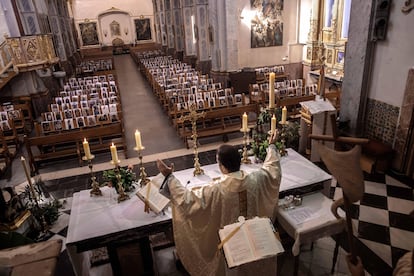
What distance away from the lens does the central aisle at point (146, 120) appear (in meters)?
8.84

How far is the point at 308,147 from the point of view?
713cm

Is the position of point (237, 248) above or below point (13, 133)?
above

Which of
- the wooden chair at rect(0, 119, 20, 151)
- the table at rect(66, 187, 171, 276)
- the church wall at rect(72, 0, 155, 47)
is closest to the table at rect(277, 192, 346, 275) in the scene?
the table at rect(66, 187, 171, 276)

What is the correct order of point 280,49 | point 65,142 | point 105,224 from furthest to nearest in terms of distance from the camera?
point 280,49 → point 65,142 → point 105,224

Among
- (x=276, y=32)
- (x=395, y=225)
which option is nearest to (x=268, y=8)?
(x=276, y=32)

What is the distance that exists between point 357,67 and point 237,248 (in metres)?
5.72

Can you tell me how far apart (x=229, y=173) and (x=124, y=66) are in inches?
992

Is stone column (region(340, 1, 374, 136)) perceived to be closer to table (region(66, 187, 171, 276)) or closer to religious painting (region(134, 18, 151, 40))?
table (region(66, 187, 171, 276))

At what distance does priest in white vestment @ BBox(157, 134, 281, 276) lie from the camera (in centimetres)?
309

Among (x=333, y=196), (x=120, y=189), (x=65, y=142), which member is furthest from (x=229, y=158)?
(x=65, y=142)

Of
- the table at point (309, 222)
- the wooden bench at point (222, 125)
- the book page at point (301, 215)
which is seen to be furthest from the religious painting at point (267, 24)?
the book page at point (301, 215)

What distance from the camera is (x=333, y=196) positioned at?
18.8ft

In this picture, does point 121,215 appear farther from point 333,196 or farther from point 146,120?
point 146,120

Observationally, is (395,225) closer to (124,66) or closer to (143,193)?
(143,193)
